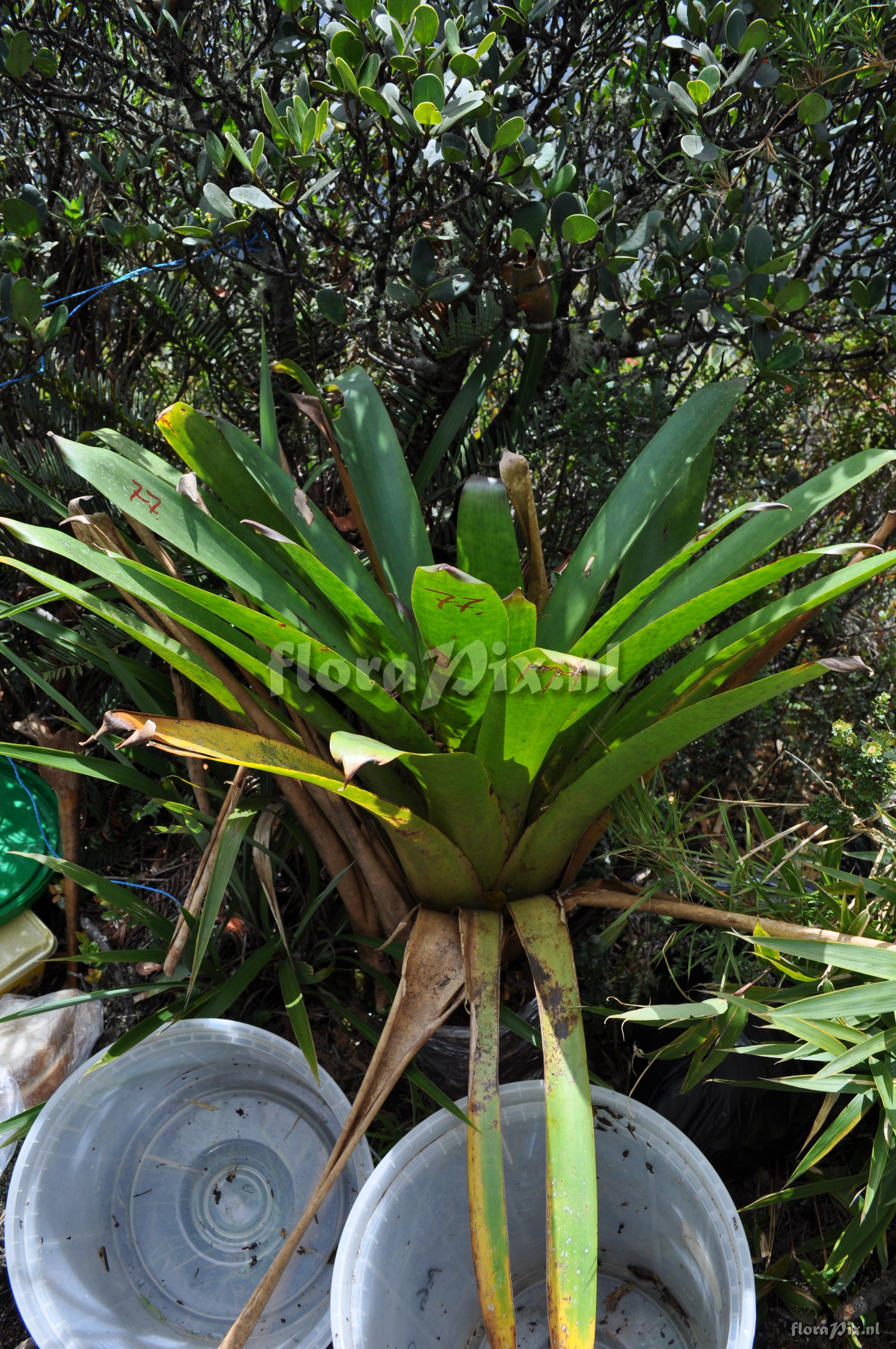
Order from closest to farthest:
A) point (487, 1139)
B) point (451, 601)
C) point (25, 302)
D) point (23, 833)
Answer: point (451, 601) → point (487, 1139) → point (25, 302) → point (23, 833)

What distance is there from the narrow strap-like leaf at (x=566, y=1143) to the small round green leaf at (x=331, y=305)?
2.84 ft

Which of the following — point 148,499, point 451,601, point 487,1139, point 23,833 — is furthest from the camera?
point 23,833

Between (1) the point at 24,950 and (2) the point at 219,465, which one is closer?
(2) the point at 219,465

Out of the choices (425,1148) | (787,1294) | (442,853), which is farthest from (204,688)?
(787,1294)

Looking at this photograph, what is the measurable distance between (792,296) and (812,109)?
8.0 inches

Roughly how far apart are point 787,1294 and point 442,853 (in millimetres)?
714

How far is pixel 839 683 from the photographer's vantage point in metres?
1.50

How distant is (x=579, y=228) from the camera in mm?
993

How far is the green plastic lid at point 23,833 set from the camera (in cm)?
132

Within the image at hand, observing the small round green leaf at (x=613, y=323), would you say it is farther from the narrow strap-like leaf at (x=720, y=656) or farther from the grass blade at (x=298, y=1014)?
the grass blade at (x=298, y=1014)

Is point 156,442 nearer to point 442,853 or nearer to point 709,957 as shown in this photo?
point 442,853

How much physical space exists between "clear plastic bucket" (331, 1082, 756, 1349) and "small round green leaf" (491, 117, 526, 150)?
109cm

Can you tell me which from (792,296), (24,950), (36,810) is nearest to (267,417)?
(792,296)

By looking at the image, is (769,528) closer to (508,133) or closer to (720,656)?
(720,656)
